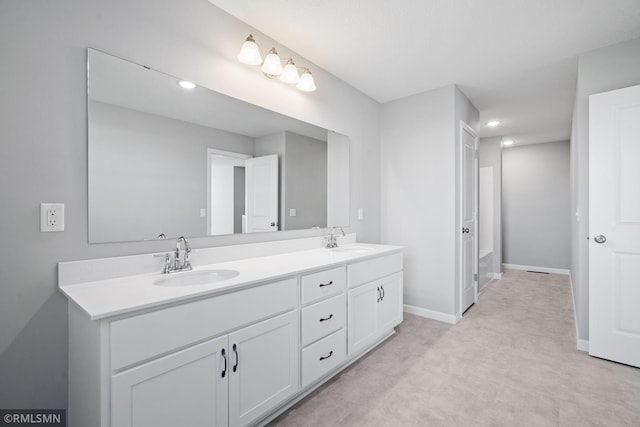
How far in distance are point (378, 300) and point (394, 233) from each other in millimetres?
1263

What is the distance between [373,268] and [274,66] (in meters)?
1.66

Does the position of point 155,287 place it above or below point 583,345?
above

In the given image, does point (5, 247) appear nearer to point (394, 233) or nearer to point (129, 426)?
point (129, 426)

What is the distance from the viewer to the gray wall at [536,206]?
5.39 metres

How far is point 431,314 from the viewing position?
3.21 m

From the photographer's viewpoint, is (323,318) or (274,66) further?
(274,66)

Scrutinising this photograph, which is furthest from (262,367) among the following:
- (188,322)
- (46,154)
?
(46,154)

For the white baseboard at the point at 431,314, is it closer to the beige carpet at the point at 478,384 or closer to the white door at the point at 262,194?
the beige carpet at the point at 478,384

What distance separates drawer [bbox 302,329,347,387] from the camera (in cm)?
175

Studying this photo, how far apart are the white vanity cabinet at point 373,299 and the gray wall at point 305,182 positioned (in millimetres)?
636

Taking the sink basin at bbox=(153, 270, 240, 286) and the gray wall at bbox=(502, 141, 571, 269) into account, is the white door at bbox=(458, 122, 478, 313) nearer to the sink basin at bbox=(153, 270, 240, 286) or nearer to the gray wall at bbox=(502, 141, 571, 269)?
the sink basin at bbox=(153, 270, 240, 286)

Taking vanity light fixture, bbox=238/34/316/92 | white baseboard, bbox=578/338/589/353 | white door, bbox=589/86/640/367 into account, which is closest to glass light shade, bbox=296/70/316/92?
vanity light fixture, bbox=238/34/316/92

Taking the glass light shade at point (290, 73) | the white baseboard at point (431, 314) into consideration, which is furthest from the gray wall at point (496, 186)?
the glass light shade at point (290, 73)

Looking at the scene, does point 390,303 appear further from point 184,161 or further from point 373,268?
point 184,161
